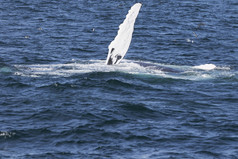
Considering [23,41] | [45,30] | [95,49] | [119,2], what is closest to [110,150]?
[95,49]

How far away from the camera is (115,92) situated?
2570 cm

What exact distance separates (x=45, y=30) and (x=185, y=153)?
28.5m

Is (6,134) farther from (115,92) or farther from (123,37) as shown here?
(123,37)

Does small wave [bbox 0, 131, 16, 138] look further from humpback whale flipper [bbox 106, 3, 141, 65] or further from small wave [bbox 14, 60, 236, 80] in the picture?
humpback whale flipper [bbox 106, 3, 141, 65]

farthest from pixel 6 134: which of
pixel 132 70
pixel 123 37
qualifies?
pixel 123 37

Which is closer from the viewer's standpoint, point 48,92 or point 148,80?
point 48,92

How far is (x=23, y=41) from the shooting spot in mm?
39719

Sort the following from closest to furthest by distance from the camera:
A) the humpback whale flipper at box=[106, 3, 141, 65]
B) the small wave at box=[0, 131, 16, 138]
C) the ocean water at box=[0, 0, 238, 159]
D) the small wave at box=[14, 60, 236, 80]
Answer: the ocean water at box=[0, 0, 238, 159], the small wave at box=[0, 131, 16, 138], the small wave at box=[14, 60, 236, 80], the humpback whale flipper at box=[106, 3, 141, 65]

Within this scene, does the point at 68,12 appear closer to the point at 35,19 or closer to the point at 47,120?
the point at 35,19

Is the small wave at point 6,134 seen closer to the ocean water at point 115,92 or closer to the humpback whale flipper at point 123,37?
the ocean water at point 115,92

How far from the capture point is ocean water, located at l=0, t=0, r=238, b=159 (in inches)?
749

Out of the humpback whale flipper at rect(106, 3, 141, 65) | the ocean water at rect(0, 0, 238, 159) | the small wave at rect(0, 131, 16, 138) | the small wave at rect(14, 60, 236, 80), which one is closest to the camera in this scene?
the ocean water at rect(0, 0, 238, 159)

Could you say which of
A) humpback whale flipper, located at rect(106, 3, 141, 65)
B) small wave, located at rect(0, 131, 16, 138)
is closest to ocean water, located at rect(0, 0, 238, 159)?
small wave, located at rect(0, 131, 16, 138)

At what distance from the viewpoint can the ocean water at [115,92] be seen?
749 inches
